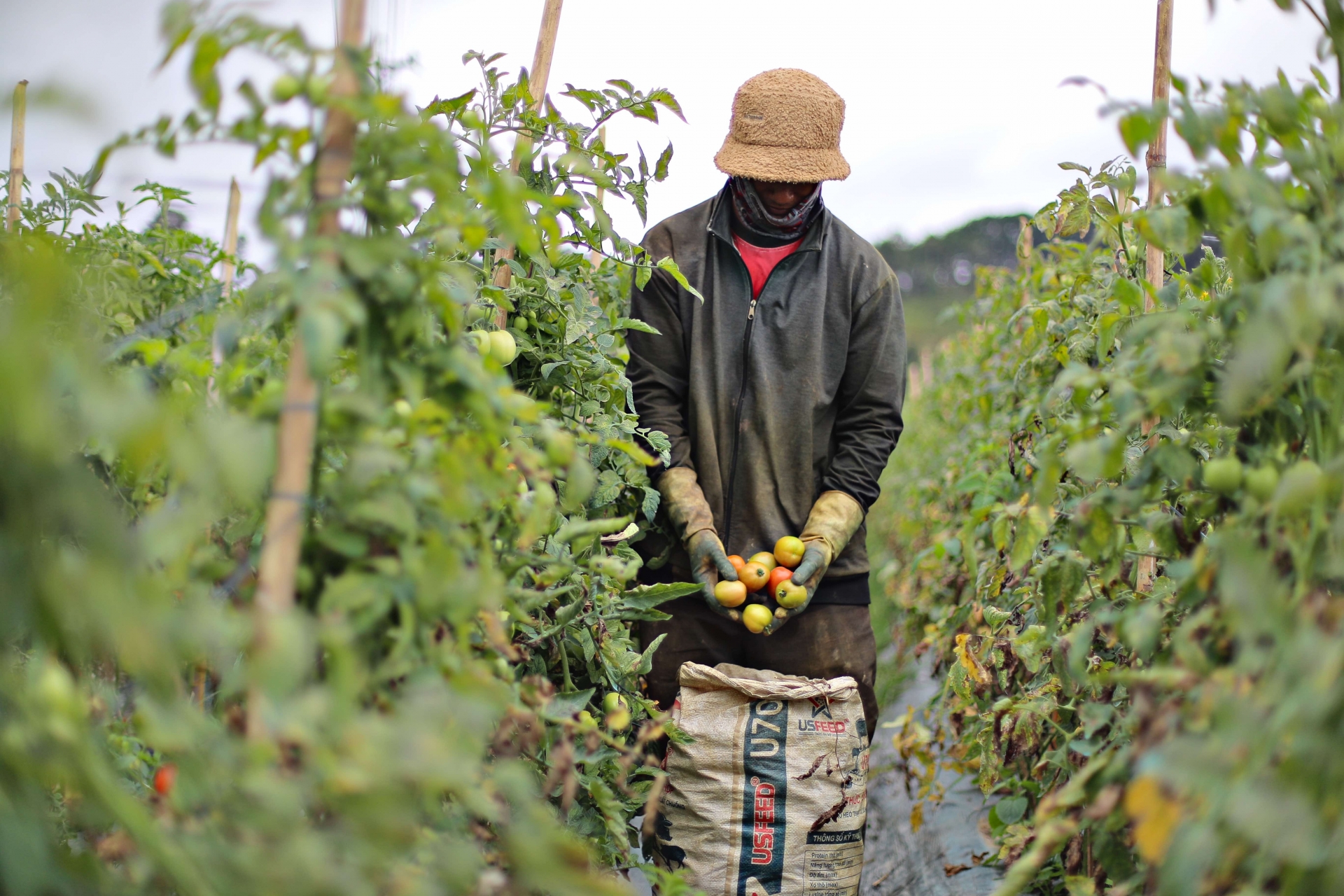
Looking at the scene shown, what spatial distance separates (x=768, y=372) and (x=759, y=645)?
0.60 metres

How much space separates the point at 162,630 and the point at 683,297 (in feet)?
5.51

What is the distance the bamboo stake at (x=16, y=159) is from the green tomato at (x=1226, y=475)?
6.82 ft

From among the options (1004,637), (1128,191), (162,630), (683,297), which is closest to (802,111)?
(683,297)

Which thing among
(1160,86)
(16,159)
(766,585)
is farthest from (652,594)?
(16,159)

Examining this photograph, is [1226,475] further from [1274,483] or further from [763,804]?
[763,804]

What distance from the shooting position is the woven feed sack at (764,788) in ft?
6.13

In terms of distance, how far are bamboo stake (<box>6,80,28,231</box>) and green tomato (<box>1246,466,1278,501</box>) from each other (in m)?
2.11

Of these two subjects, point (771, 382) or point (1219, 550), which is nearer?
point (1219, 550)

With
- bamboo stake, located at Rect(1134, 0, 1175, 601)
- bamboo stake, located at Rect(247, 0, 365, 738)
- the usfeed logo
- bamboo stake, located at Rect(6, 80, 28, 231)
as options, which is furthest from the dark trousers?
bamboo stake, located at Rect(6, 80, 28, 231)

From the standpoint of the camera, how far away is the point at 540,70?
1.79 meters

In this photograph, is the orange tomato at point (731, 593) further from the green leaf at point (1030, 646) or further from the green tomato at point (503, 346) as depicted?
the green tomato at point (503, 346)

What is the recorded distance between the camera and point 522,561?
1.07m

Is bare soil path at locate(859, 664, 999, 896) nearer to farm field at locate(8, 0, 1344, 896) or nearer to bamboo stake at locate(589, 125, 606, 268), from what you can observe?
farm field at locate(8, 0, 1344, 896)

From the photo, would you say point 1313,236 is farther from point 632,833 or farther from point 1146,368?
point 632,833
